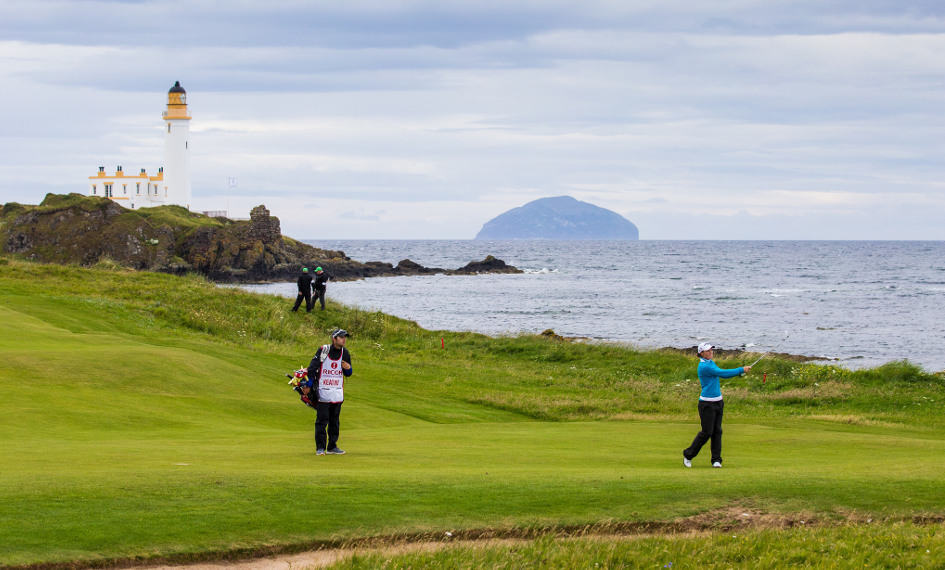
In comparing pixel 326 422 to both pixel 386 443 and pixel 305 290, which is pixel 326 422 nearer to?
pixel 386 443

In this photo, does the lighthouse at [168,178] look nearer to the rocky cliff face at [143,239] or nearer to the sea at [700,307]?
the rocky cliff face at [143,239]

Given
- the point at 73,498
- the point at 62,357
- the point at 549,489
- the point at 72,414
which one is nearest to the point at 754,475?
the point at 549,489

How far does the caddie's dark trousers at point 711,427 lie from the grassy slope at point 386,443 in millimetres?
653

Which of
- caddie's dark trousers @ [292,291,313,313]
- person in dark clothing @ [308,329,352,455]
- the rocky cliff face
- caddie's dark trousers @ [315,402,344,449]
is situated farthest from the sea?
person in dark clothing @ [308,329,352,455]

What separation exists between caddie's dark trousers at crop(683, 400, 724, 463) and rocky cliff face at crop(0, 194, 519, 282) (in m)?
95.1

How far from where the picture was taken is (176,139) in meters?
129

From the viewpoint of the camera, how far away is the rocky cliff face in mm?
106125

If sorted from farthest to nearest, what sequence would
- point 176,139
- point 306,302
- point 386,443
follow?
point 176,139 < point 306,302 < point 386,443

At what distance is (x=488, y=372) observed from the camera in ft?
132

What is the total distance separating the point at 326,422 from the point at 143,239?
97.1 meters

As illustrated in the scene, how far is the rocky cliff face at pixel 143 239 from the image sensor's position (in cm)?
10612

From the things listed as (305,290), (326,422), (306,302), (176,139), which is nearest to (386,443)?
(326,422)

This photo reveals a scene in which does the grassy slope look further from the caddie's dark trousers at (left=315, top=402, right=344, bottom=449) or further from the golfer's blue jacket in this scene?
the golfer's blue jacket

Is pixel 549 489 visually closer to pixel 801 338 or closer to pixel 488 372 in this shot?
pixel 488 372
